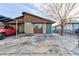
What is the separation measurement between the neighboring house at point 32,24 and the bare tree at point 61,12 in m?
0.26

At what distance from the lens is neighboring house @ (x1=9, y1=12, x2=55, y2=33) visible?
496cm

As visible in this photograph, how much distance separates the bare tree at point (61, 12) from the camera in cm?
486

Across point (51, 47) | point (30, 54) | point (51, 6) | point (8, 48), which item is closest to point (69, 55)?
point (51, 47)

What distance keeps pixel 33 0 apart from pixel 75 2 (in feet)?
4.13

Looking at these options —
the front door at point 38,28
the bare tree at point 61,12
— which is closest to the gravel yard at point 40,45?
the front door at point 38,28

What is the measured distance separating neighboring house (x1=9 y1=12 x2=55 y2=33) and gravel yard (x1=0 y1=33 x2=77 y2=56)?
20 cm

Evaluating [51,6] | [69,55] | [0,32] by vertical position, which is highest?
[51,6]

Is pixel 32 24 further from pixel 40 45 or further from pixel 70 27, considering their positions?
pixel 70 27

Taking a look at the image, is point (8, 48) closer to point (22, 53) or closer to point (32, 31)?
point (22, 53)

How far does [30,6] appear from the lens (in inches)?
195

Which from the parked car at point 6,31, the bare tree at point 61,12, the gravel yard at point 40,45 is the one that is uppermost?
the bare tree at point 61,12

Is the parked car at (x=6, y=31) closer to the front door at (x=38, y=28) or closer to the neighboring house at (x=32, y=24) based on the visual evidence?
the neighboring house at (x=32, y=24)

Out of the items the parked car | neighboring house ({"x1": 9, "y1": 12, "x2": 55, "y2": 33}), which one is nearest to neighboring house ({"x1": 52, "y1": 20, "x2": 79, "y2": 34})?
neighboring house ({"x1": 9, "y1": 12, "x2": 55, "y2": 33})

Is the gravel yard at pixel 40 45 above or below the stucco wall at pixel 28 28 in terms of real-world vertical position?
below
